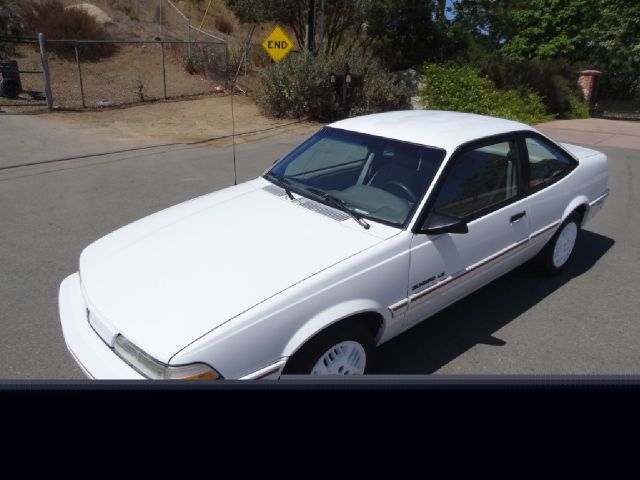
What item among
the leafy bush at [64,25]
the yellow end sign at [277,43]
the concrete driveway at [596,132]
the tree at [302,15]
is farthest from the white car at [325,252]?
the leafy bush at [64,25]

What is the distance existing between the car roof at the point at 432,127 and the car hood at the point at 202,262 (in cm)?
85

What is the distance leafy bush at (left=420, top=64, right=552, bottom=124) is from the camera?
54.4ft

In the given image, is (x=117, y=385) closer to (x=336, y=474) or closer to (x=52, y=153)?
(x=336, y=474)

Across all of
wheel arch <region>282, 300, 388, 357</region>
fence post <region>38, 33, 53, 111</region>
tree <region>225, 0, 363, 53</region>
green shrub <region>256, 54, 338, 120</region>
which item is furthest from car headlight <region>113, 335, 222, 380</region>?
tree <region>225, 0, 363, 53</region>

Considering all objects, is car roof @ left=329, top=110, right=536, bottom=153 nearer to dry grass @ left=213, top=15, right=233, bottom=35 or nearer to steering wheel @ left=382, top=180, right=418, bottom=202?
steering wheel @ left=382, top=180, right=418, bottom=202

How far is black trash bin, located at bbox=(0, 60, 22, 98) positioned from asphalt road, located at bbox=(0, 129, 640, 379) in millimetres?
9368

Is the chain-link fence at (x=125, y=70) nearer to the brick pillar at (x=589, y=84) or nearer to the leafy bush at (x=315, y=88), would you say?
the leafy bush at (x=315, y=88)

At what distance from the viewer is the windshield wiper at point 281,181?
3747 mm

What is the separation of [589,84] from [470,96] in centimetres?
917

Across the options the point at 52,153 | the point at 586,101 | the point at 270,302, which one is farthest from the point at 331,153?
the point at 586,101

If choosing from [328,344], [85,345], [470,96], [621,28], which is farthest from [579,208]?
[621,28]

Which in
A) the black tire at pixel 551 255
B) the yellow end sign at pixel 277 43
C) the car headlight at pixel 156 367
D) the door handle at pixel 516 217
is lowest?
the black tire at pixel 551 255

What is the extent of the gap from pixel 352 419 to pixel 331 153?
312cm

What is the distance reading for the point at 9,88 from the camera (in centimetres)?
1556
